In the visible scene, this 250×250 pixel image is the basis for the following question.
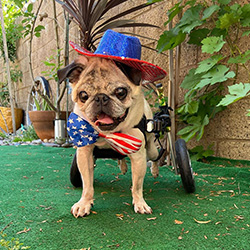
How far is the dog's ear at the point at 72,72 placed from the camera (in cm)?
106

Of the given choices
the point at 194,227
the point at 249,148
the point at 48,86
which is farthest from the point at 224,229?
the point at 48,86

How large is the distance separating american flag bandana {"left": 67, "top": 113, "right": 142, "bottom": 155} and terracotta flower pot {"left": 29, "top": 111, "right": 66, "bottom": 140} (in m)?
2.63

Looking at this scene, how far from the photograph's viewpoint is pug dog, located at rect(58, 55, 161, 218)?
3.32 ft

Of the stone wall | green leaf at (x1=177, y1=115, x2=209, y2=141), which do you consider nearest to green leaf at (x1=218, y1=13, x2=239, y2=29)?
the stone wall

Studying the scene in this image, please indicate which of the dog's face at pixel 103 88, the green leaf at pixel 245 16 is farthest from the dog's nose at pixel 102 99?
the green leaf at pixel 245 16

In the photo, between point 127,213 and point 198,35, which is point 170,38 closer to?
point 198,35

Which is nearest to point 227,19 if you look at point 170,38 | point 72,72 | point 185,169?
point 170,38

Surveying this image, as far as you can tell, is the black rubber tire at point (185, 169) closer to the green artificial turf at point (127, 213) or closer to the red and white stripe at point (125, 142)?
the green artificial turf at point (127, 213)

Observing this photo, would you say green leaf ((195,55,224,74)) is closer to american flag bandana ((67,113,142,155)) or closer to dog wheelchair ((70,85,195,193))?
dog wheelchair ((70,85,195,193))

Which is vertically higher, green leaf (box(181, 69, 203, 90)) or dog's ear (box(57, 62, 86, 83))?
green leaf (box(181, 69, 203, 90))

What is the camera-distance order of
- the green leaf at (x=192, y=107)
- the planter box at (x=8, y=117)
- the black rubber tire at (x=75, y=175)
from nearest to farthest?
the black rubber tire at (x=75, y=175) < the green leaf at (x=192, y=107) < the planter box at (x=8, y=117)

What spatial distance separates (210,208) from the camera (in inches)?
47.0

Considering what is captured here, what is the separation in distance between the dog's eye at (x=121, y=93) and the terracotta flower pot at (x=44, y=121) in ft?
9.09

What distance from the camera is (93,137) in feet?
3.68
